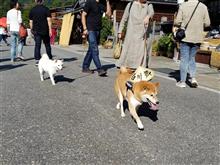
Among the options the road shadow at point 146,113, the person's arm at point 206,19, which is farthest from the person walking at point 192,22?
the road shadow at point 146,113

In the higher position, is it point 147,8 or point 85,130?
point 147,8

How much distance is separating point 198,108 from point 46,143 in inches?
128

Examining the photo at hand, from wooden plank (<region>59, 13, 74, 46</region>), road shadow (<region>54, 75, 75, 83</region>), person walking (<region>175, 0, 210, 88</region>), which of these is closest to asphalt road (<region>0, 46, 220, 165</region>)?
road shadow (<region>54, 75, 75, 83</region>)

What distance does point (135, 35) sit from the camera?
7.66 meters

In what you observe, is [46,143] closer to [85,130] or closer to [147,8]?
[85,130]

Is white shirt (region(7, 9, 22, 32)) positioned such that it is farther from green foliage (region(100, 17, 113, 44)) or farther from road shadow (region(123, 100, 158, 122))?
green foliage (region(100, 17, 113, 44))

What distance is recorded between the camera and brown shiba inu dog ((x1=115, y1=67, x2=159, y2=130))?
16.1 feet

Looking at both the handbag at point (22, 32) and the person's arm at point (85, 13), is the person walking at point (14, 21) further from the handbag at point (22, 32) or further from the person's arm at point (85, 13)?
the person's arm at point (85, 13)

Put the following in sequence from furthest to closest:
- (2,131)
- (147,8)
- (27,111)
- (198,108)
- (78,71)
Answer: (78,71) → (147,8) → (198,108) → (27,111) → (2,131)

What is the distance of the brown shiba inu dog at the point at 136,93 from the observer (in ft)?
16.1

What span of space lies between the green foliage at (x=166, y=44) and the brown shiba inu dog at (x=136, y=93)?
11.8 metres

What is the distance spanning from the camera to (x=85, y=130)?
518 cm

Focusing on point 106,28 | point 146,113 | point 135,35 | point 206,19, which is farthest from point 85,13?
point 106,28

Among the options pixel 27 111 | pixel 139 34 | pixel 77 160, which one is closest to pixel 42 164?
pixel 77 160
